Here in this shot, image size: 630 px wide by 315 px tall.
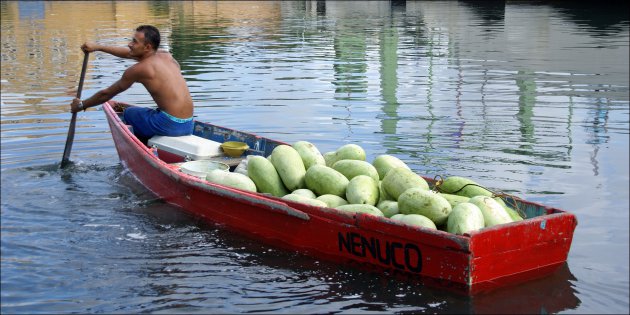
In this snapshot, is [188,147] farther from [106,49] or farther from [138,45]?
[106,49]

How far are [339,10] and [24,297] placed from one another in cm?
4158

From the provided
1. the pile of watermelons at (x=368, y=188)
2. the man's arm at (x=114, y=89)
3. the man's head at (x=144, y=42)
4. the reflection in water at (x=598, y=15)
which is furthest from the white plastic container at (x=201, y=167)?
the reflection in water at (x=598, y=15)

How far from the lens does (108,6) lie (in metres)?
47.5

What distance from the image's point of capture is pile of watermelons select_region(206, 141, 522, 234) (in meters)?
6.33

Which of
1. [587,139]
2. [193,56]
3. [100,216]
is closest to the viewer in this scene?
[100,216]

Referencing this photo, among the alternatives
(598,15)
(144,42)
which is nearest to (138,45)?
(144,42)

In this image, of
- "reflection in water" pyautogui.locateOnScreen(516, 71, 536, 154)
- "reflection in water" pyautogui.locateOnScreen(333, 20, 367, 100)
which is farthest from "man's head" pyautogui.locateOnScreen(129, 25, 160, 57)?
"reflection in water" pyautogui.locateOnScreen(333, 20, 367, 100)

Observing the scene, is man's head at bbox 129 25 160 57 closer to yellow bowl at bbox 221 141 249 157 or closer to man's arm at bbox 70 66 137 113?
man's arm at bbox 70 66 137 113

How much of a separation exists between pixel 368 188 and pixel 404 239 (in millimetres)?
977

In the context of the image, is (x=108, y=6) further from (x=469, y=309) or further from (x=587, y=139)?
(x=469, y=309)

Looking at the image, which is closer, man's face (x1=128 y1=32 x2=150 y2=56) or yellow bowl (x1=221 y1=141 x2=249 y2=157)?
yellow bowl (x1=221 y1=141 x2=249 y2=157)

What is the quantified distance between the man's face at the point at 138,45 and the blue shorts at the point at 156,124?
69cm

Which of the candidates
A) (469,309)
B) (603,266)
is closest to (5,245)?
(469,309)

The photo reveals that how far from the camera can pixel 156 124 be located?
930 centimetres
